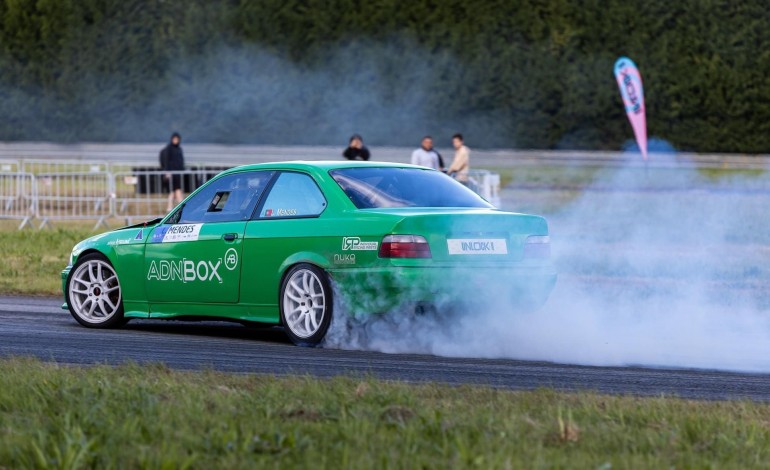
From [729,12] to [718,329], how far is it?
75.4ft

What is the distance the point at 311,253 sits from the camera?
9.77 m

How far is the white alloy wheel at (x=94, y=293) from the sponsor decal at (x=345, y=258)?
2399 mm

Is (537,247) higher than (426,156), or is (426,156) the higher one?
(426,156)

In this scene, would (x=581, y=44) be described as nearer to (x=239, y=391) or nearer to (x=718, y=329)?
(x=718, y=329)

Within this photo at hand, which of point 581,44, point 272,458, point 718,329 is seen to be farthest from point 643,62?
point 272,458

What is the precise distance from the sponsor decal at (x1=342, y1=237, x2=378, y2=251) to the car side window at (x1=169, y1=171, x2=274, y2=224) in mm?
1150

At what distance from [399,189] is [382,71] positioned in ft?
90.8

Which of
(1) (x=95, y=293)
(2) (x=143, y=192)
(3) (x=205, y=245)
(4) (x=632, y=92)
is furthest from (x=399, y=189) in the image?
(4) (x=632, y=92)

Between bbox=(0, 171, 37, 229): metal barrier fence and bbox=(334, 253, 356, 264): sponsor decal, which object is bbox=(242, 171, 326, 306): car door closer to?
bbox=(334, 253, 356, 264): sponsor decal

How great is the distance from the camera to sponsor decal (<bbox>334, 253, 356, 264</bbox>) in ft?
31.2

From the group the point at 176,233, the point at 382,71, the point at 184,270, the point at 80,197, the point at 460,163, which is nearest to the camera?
the point at 184,270

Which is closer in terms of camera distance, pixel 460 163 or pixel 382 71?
pixel 460 163

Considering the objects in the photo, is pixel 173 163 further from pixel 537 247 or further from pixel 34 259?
pixel 537 247

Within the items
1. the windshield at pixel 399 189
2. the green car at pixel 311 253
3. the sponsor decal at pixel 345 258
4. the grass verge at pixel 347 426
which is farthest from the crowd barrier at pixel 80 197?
the grass verge at pixel 347 426
